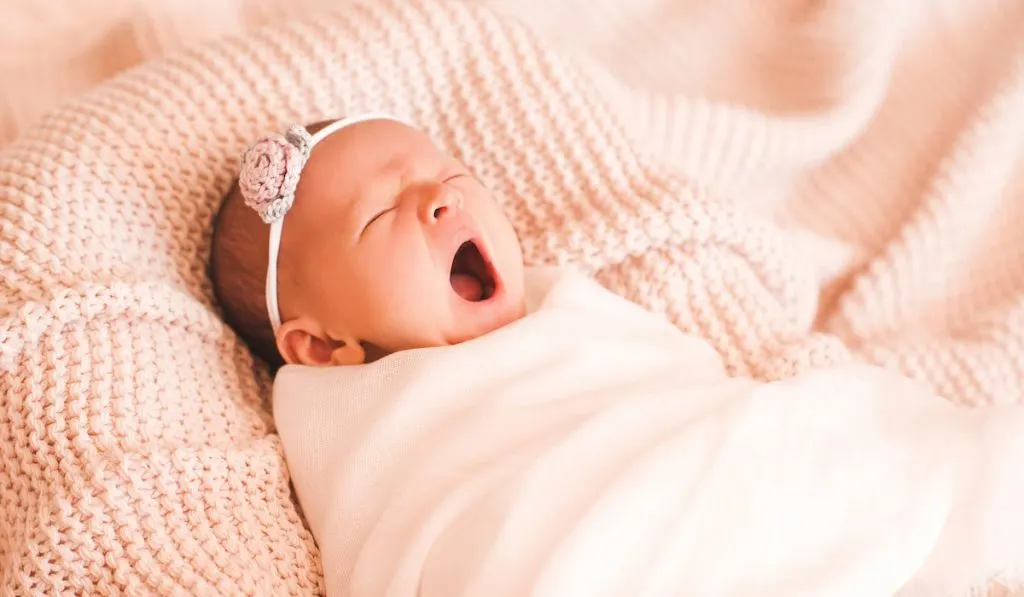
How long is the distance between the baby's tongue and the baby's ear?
16 cm

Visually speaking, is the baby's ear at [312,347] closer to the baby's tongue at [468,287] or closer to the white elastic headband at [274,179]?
the white elastic headband at [274,179]

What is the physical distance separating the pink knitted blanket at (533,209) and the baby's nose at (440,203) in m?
0.22

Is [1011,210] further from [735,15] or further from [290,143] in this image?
[290,143]

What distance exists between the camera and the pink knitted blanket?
965 mm

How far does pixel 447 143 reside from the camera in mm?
1321

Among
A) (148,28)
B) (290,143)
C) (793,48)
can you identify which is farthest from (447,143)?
(793,48)

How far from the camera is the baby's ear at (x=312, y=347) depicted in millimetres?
1098

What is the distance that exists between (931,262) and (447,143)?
775 millimetres

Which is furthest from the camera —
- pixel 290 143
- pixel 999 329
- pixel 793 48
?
pixel 793 48

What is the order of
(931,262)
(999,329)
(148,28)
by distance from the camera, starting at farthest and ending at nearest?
(148,28) → (931,262) → (999,329)

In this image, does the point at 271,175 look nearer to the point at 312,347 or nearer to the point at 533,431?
the point at 312,347

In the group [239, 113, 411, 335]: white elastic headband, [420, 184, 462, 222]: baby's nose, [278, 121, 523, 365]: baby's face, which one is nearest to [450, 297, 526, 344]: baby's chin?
[278, 121, 523, 365]: baby's face

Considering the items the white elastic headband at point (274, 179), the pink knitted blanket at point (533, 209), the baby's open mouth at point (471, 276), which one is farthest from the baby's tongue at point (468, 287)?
the white elastic headband at point (274, 179)

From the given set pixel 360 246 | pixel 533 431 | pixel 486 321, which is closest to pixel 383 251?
pixel 360 246
